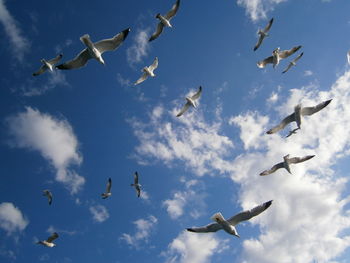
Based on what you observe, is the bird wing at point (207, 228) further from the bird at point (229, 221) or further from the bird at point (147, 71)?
the bird at point (147, 71)

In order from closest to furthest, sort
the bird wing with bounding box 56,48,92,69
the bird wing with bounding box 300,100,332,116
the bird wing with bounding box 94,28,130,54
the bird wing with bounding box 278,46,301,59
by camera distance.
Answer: the bird wing with bounding box 94,28,130,54 → the bird wing with bounding box 56,48,92,69 → the bird wing with bounding box 300,100,332,116 → the bird wing with bounding box 278,46,301,59

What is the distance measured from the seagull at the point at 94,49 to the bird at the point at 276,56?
13356 mm

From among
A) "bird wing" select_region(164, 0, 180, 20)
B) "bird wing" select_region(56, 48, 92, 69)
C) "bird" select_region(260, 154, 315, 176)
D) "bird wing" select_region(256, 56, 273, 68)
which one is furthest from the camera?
"bird wing" select_region(256, 56, 273, 68)

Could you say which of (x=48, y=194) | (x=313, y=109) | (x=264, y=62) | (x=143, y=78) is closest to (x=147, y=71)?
(x=143, y=78)

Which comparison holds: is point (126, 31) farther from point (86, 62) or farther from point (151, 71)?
point (151, 71)

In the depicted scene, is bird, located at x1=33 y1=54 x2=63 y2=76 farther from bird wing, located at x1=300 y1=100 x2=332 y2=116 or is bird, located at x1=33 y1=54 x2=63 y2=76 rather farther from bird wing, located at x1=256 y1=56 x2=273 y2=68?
bird wing, located at x1=300 y1=100 x2=332 y2=116

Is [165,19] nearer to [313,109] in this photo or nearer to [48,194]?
[313,109]

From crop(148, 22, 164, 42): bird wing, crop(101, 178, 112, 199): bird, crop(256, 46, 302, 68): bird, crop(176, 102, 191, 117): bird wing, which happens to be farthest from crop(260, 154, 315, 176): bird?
crop(101, 178, 112, 199): bird

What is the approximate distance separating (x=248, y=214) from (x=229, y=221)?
109 centimetres

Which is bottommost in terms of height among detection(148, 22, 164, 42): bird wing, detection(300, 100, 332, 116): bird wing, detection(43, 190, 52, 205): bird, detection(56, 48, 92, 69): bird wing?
detection(300, 100, 332, 116): bird wing

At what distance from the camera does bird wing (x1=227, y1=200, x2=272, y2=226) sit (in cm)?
1684

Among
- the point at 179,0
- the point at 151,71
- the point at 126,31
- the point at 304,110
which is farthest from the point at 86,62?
the point at 304,110

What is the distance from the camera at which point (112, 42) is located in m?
21.1

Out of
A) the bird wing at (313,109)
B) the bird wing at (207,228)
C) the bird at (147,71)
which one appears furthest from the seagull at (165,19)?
the bird wing at (207,228)
